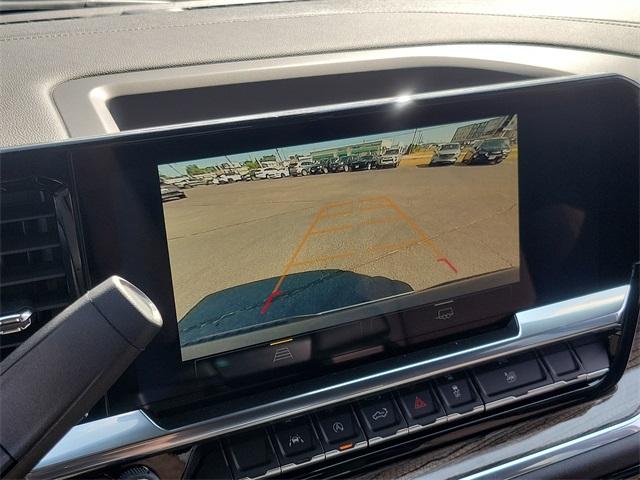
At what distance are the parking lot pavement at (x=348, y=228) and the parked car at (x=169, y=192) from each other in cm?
1

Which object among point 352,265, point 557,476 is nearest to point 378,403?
point 352,265

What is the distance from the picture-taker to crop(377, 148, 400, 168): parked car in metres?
1.10

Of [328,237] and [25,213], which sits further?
[328,237]

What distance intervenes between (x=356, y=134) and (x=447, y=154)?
16 centimetres

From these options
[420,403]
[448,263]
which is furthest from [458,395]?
[448,263]

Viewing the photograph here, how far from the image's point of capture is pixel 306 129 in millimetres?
1045

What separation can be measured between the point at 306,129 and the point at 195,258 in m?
0.23

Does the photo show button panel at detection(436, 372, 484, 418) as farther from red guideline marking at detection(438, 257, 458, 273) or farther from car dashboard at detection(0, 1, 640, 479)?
red guideline marking at detection(438, 257, 458, 273)

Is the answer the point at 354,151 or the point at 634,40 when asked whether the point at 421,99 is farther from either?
the point at 634,40

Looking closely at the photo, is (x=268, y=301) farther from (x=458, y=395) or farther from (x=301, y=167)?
(x=458, y=395)

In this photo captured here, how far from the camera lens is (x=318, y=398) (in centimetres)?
111
